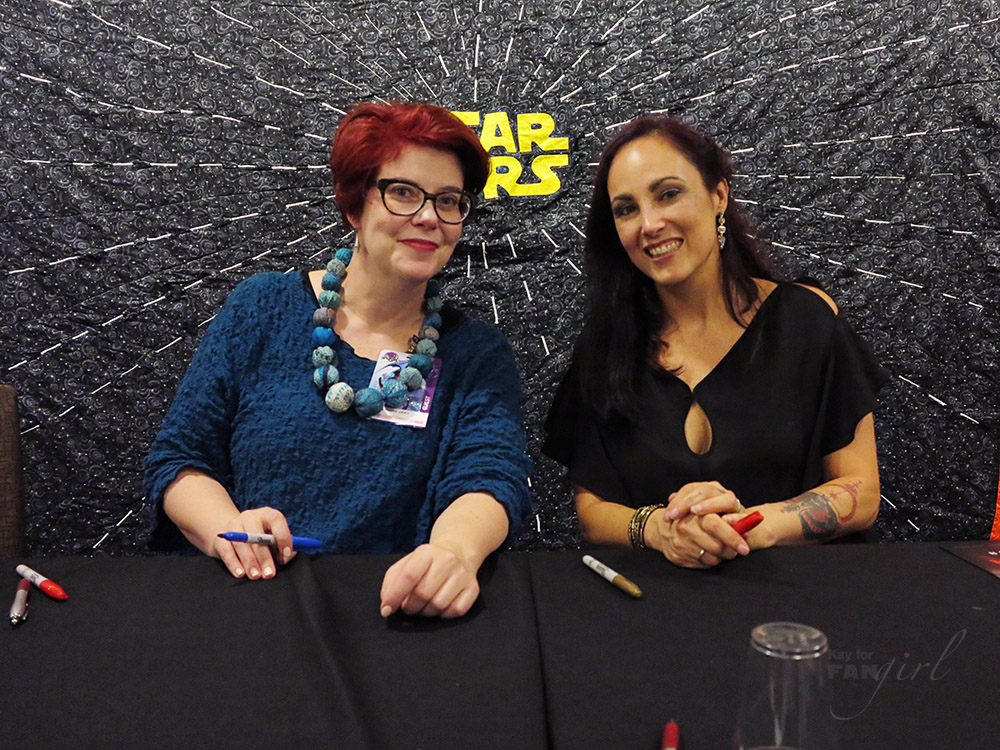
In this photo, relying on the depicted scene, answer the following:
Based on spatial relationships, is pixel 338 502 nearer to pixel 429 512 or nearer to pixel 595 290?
pixel 429 512

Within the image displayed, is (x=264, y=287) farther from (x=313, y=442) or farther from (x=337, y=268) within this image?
(x=313, y=442)

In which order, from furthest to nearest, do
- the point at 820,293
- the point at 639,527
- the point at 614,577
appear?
the point at 820,293 < the point at 639,527 < the point at 614,577

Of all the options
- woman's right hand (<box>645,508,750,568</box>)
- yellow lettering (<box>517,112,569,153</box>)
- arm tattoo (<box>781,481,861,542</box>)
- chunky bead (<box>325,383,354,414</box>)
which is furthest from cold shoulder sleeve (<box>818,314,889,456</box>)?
yellow lettering (<box>517,112,569,153</box>)

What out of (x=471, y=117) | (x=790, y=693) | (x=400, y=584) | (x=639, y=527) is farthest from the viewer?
(x=471, y=117)

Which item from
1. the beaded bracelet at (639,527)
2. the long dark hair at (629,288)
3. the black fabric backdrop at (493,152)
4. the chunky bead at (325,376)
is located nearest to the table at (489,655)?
the beaded bracelet at (639,527)

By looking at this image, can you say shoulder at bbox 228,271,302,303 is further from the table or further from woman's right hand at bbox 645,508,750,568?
woman's right hand at bbox 645,508,750,568

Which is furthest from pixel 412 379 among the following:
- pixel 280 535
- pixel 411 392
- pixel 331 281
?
pixel 280 535

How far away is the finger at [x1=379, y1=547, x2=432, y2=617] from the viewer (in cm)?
96

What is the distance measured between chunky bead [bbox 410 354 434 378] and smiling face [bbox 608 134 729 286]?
505mm

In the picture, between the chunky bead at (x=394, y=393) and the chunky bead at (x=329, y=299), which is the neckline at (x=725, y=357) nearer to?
the chunky bead at (x=394, y=393)

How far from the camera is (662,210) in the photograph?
169 cm

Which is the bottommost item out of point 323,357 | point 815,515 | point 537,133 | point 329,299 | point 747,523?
point 815,515

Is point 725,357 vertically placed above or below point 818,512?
above

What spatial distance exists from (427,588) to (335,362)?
69cm
